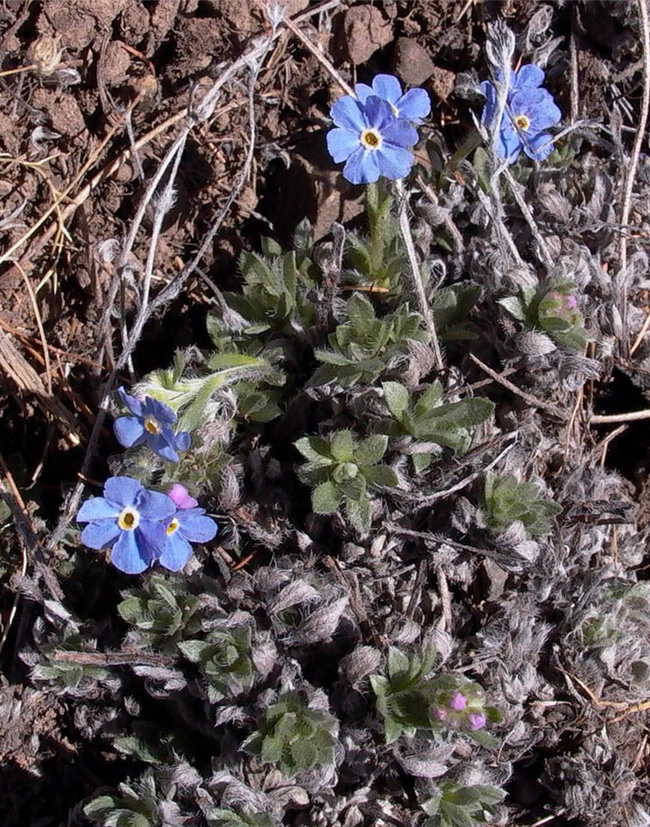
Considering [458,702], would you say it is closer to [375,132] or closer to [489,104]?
[375,132]

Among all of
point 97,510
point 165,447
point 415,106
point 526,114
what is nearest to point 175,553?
point 97,510

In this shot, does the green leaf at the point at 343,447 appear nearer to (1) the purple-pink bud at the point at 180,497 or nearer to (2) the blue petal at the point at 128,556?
(1) the purple-pink bud at the point at 180,497

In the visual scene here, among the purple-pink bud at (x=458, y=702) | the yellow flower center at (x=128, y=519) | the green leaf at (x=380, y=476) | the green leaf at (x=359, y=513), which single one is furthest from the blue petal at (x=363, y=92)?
the purple-pink bud at (x=458, y=702)

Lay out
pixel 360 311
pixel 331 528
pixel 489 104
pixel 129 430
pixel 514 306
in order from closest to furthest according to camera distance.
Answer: pixel 129 430 → pixel 360 311 → pixel 514 306 → pixel 331 528 → pixel 489 104

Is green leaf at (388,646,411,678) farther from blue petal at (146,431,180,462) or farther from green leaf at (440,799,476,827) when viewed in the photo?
blue petal at (146,431,180,462)

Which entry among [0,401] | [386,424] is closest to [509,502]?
[386,424]

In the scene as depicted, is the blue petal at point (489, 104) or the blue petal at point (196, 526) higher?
the blue petal at point (489, 104)

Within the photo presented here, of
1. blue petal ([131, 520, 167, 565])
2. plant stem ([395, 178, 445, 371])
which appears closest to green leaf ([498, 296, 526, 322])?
plant stem ([395, 178, 445, 371])

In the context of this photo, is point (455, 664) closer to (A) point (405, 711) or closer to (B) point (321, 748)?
(A) point (405, 711)
